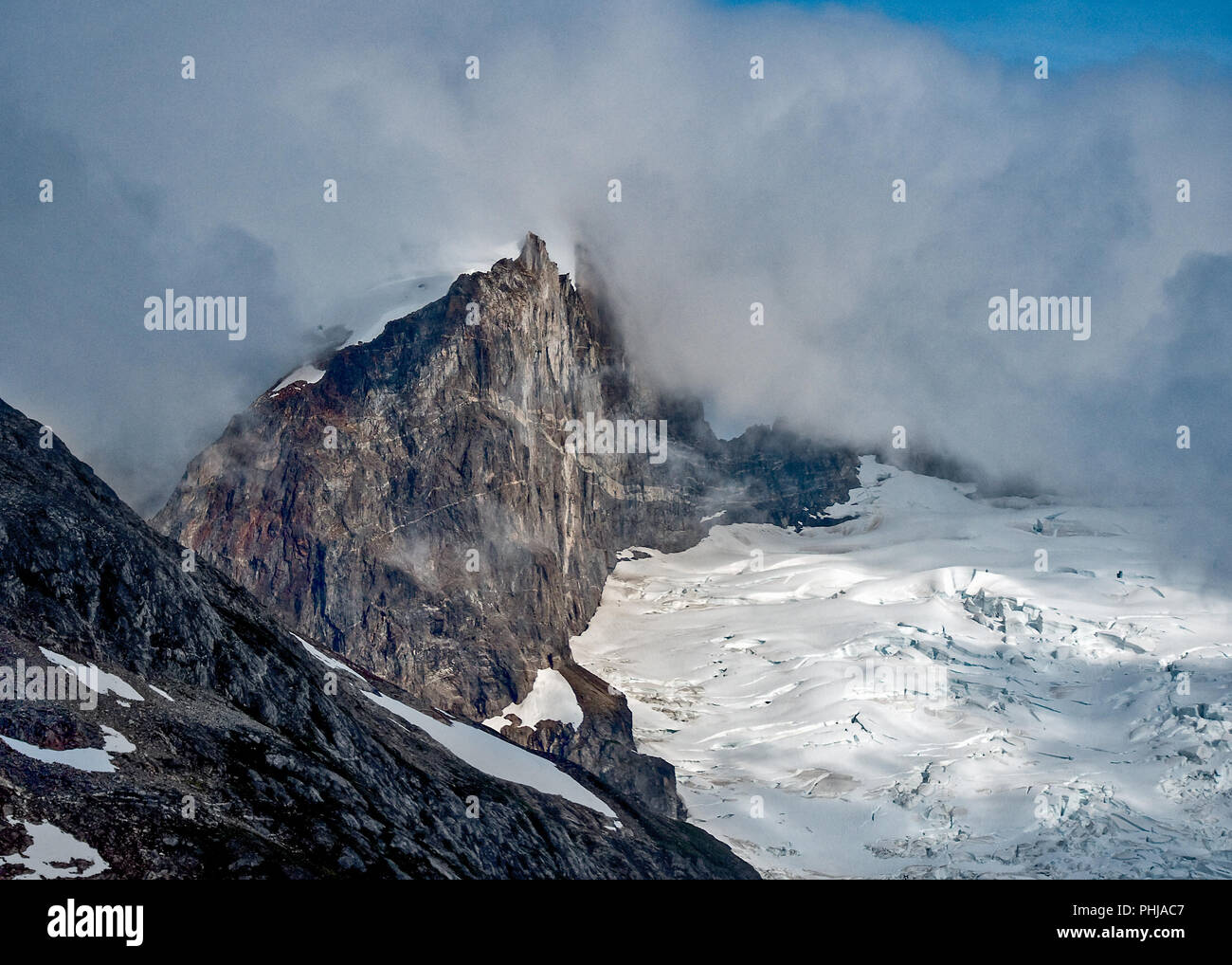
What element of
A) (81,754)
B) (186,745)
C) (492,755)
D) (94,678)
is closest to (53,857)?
(81,754)

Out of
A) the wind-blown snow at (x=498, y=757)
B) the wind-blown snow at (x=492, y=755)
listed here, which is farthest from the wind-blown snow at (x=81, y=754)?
the wind-blown snow at (x=498, y=757)

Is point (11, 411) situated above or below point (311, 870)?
above

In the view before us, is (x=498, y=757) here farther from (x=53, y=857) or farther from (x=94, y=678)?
(x=53, y=857)

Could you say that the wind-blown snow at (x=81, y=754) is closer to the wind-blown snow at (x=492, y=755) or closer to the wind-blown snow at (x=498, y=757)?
the wind-blown snow at (x=492, y=755)

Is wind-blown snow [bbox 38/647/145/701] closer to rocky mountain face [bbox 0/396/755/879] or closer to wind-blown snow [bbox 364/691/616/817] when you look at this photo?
rocky mountain face [bbox 0/396/755/879]
